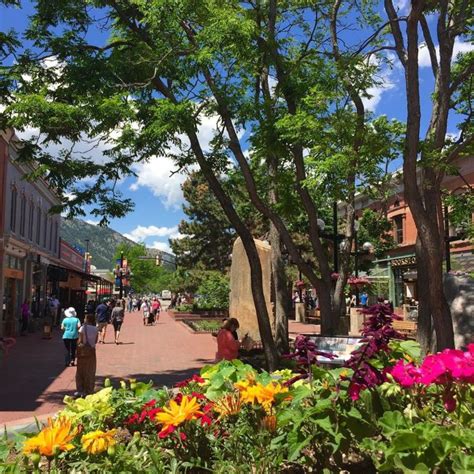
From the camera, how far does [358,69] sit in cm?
1052

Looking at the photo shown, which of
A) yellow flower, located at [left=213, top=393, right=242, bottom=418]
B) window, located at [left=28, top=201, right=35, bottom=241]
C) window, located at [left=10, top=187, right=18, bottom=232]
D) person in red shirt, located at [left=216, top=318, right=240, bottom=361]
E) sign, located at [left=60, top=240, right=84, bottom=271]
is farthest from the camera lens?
sign, located at [left=60, top=240, right=84, bottom=271]

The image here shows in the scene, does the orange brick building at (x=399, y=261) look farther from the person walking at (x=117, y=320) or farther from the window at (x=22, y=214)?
the window at (x=22, y=214)

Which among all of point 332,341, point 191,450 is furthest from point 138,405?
point 332,341

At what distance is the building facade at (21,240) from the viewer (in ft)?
73.4

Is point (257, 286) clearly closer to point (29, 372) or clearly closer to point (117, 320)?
point (29, 372)

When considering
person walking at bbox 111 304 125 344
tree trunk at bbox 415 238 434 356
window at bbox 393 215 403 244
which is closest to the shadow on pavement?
person walking at bbox 111 304 125 344

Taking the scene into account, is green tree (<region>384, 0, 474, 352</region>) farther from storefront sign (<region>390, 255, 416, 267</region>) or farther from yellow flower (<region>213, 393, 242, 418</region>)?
storefront sign (<region>390, 255, 416, 267</region>)

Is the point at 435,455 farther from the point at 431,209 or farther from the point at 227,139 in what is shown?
the point at 227,139

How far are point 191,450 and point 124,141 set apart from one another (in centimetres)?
805

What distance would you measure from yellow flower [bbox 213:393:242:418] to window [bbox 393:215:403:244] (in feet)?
122

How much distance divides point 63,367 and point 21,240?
1331 cm

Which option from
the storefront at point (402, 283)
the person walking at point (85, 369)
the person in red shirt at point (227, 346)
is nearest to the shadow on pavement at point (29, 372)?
the person walking at point (85, 369)

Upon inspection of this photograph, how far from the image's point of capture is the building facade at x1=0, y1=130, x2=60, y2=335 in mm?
22375

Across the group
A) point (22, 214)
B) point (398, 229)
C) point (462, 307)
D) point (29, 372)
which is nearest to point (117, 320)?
point (29, 372)
